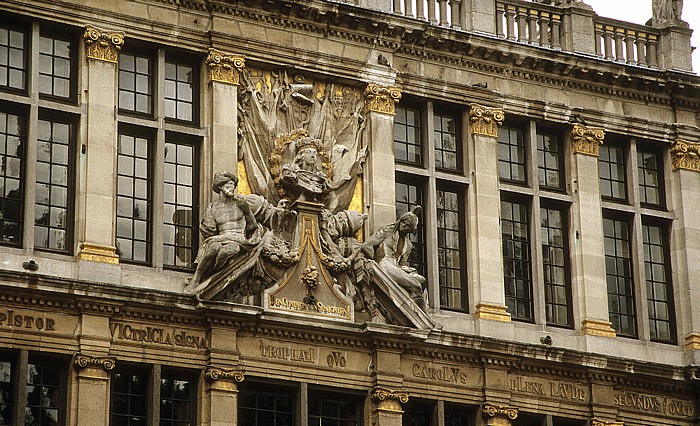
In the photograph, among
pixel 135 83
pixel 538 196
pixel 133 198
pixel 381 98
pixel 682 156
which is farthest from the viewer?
pixel 682 156

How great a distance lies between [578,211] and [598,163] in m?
1.33

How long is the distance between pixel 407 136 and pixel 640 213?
5270 mm

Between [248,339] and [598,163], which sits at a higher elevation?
[598,163]

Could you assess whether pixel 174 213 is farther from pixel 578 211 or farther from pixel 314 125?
pixel 578 211

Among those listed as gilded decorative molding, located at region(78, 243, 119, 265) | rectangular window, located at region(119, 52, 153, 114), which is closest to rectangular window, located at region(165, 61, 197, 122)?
rectangular window, located at region(119, 52, 153, 114)

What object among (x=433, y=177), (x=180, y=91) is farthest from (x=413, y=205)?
(x=180, y=91)

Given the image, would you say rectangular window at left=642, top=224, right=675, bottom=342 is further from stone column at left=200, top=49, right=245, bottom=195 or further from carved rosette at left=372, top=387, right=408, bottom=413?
stone column at left=200, top=49, right=245, bottom=195

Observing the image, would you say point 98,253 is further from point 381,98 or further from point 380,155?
point 381,98

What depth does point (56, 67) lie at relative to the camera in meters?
32.9

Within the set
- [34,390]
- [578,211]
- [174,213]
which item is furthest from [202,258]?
[578,211]

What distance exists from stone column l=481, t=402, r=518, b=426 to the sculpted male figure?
545 centimetres

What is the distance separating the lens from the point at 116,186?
32.5m

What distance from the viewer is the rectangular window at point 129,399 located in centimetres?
3152

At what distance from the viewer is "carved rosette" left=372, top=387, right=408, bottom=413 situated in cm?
3334
